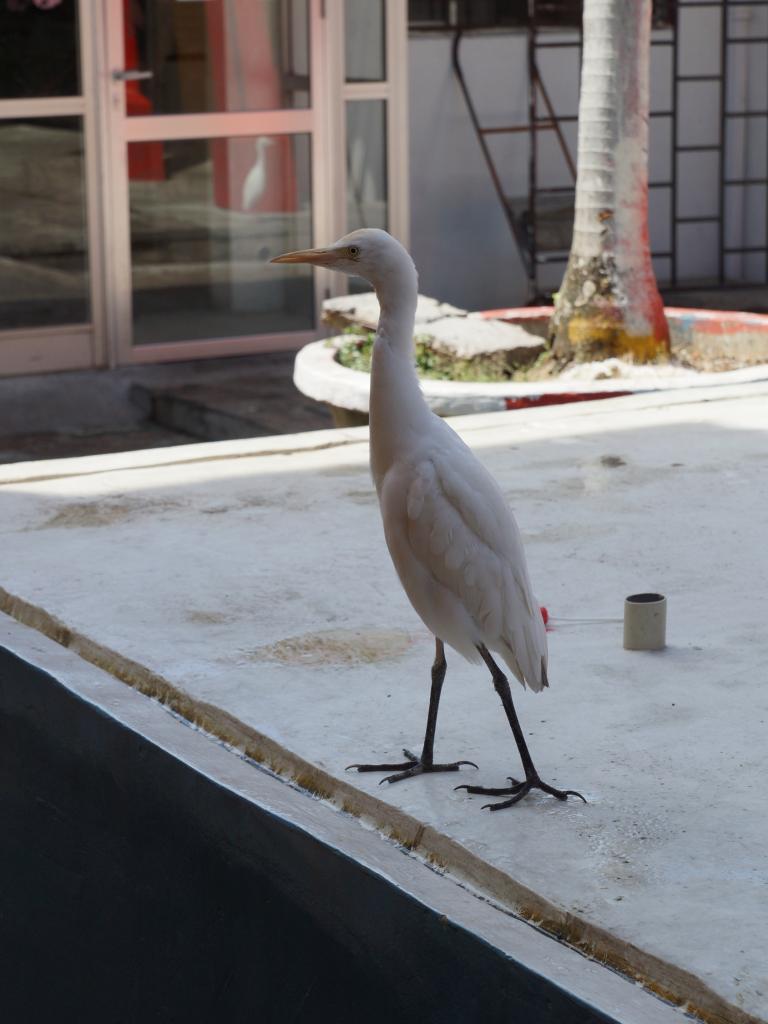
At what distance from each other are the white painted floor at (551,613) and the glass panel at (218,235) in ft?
10.9

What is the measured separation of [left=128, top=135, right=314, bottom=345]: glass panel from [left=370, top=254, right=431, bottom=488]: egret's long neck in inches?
238

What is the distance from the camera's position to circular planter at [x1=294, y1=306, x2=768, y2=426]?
678cm

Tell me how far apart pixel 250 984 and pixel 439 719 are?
2.44 ft

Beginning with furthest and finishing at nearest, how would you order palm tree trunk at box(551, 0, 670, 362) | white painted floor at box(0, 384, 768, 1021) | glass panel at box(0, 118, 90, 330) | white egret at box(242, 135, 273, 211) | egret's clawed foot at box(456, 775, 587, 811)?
white egret at box(242, 135, 273, 211)
glass panel at box(0, 118, 90, 330)
palm tree trunk at box(551, 0, 670, 362)
egret's clawed foot at box(456, 775, 587, 811)
white painted floor at box(0, 384, 768, 1021)

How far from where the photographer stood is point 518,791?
3297 mm

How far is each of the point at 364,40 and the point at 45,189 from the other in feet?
6.65

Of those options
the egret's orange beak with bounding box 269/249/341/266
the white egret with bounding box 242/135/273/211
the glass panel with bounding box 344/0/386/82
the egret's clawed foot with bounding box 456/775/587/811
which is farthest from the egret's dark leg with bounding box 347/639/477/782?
the glass panel with bounding box 344/0/386/82

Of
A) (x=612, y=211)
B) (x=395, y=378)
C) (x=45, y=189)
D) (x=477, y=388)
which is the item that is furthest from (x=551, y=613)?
(x=45, y=189)

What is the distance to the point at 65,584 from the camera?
15.6 ft

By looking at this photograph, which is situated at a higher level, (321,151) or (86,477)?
(321,151)

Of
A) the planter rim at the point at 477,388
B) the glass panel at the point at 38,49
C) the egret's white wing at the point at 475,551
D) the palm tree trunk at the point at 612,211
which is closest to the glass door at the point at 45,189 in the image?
the glass panel at the point at 38,49

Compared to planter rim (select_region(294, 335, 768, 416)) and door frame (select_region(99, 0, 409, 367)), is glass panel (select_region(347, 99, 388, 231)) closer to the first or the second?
door frame (select_region(99, 0, 409, 367))

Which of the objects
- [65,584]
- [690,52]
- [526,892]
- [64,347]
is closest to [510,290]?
[690,52]

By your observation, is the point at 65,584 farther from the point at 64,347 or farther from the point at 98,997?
the point at 64,347
